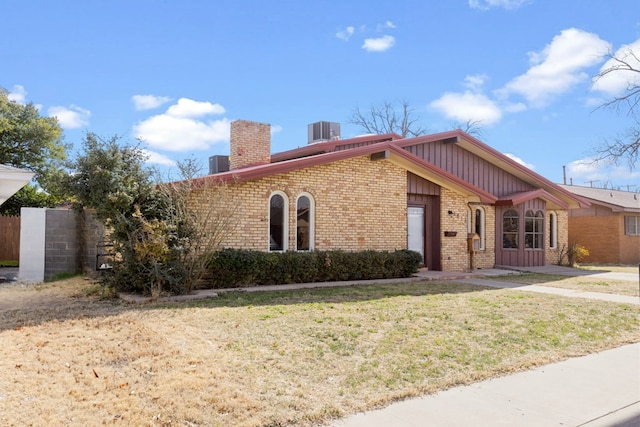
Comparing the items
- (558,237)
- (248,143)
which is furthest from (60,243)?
(558,237)

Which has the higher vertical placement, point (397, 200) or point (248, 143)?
point (248, 143)

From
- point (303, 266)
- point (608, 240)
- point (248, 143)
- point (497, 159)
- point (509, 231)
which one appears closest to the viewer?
point (303, 266)

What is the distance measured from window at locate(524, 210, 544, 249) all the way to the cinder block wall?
16247 millimetres

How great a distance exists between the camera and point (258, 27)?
41.1 feet

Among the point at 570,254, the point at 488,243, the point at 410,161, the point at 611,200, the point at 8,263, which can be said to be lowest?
the point at 8,263

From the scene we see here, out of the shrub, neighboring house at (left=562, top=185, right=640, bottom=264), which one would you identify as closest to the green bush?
the shrub

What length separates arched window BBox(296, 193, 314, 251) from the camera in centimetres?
1321

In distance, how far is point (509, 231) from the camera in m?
19.4

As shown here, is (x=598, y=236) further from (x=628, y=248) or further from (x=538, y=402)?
(x=538, y=402)

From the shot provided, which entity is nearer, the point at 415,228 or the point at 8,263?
the point at 415,228

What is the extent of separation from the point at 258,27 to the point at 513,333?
31.4ft

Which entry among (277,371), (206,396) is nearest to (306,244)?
(277,371)

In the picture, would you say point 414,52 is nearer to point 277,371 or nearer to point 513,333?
point 513,333

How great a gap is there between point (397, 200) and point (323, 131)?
7698 millimetres
